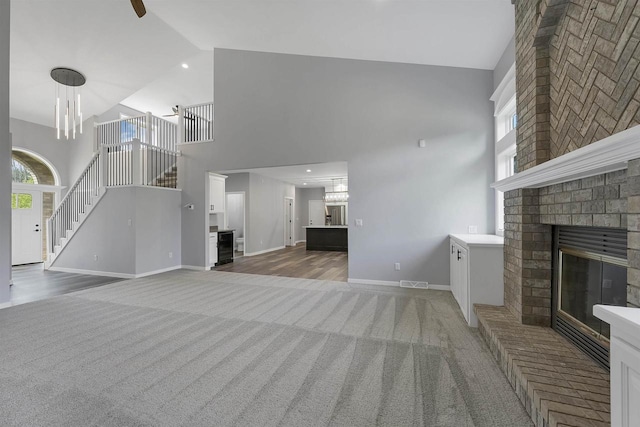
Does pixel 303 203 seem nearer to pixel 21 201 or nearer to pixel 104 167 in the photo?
pixel 104 167

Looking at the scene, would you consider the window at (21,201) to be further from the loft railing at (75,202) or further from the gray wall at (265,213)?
the gray wall at (265,213)

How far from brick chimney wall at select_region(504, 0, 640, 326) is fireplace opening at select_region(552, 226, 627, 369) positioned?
0.32ft

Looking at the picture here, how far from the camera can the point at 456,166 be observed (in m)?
4.46

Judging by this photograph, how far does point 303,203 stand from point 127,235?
7.37 m

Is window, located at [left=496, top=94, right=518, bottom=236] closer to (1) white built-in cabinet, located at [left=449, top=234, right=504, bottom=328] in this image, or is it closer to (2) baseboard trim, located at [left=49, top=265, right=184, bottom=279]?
(1) white built-in cabinet, located at [left=449, top=234, right=504, bottom=328]

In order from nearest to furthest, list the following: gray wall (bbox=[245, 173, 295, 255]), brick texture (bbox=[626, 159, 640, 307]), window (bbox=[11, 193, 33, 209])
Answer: brick texture (bbox=[626, 159, 640, 307]) < window (bbox=[11, 193, 33, 209]) < gray wall (bbox=[245, 173, 295, 255])

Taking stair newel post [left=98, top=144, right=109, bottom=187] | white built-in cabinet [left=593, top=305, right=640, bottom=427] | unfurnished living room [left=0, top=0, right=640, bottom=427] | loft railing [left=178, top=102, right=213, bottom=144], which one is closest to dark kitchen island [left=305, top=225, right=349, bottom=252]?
unfurnished living room [left=0, top=0, right=640, bottom=427]

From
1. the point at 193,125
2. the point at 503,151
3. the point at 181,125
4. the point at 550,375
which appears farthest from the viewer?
the point at 193,125

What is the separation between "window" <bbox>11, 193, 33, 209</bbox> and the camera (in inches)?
266

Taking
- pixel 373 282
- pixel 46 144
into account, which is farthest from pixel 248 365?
pixel 46 144

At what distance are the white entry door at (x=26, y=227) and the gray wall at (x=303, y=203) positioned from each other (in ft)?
25.9

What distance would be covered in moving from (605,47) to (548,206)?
3.68 ft

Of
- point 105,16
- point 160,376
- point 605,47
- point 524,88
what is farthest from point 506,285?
point 105,16

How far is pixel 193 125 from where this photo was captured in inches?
260
